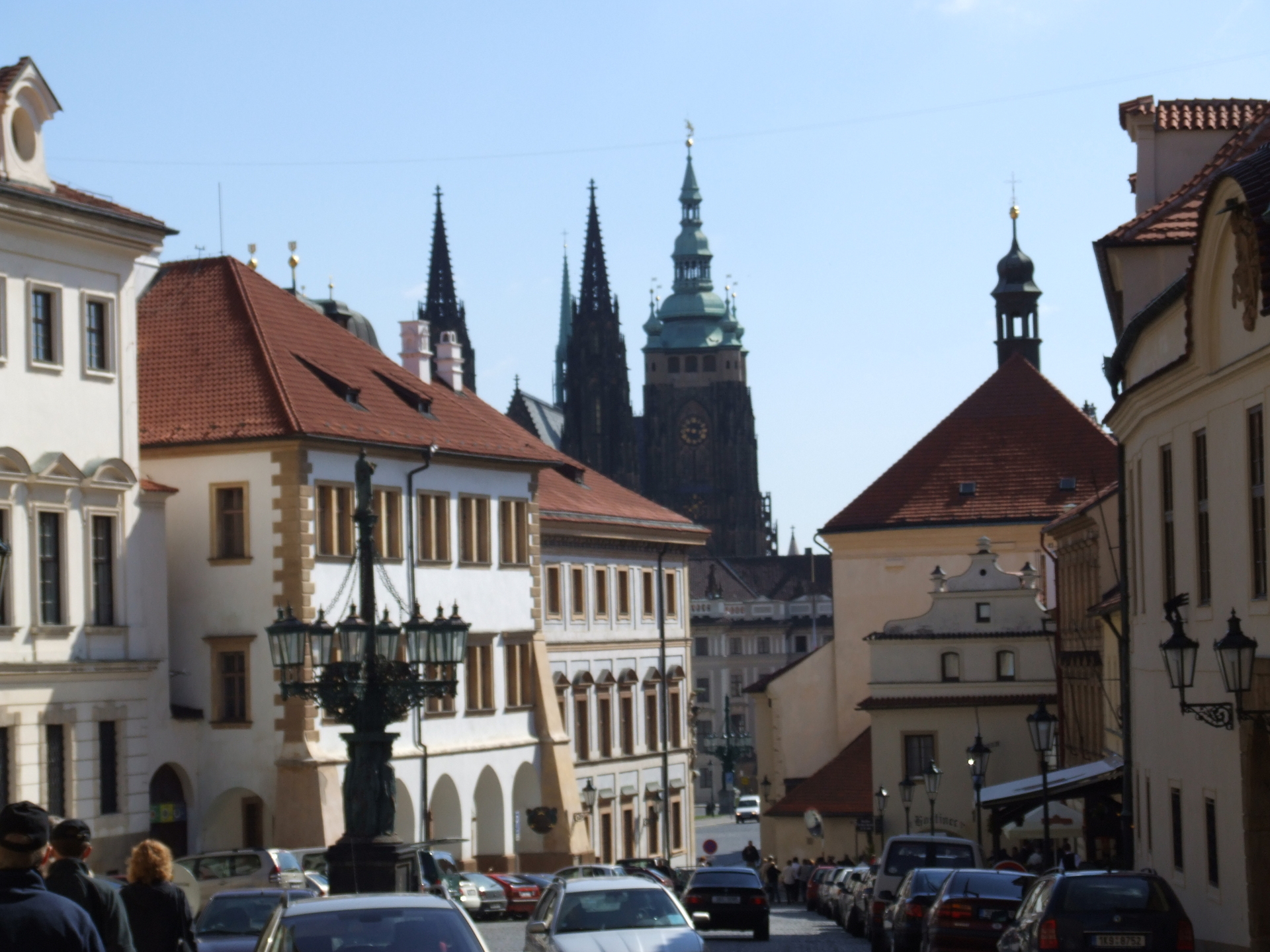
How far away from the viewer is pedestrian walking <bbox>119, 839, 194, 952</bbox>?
12977 millimetres

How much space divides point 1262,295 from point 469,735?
36845mm

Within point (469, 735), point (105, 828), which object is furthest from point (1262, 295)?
point (469, 735)

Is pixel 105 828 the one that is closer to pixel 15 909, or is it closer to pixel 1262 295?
pixel 1262 295

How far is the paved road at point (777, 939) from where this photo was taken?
3225 centimetres

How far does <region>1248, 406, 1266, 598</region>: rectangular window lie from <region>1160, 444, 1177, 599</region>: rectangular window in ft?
13.6

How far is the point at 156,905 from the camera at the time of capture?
13.0m

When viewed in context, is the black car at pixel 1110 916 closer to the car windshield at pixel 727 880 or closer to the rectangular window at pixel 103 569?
the car windshield at pixel 727 880

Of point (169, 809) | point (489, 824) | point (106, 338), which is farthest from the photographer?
point (489, 824)

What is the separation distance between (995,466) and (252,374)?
101 feet

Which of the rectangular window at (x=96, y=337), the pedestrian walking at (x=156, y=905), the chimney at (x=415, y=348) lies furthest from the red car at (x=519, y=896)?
the pedestrian walking at (x=156, y=905)

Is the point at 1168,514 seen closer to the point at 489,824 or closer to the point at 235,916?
the point at 235,916

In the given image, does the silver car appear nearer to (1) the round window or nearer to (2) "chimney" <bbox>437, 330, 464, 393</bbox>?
(1) the round window

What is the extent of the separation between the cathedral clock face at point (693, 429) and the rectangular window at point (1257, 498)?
176510 millimetres

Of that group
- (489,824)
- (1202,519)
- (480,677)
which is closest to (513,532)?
(480,677)
